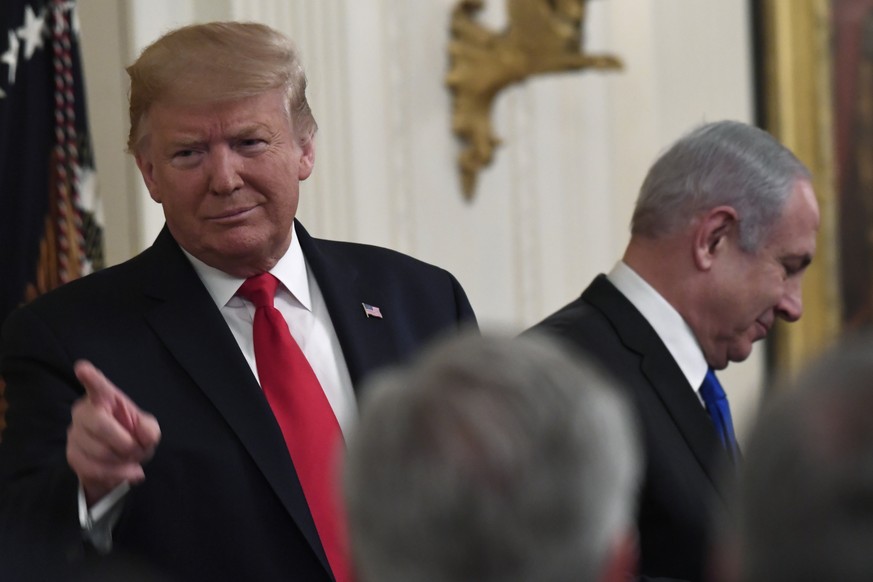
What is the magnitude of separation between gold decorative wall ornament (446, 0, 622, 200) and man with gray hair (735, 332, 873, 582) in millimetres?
4439

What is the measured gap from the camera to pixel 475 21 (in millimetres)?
5375

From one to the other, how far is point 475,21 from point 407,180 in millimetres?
657

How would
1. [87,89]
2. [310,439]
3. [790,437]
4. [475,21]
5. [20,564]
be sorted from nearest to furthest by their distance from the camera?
1. [790,437]
2. [20,564]
3. [310,439]
4. [87,89]
5. [475,21]

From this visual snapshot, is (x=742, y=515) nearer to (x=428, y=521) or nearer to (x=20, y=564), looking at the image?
(x=428, y=521)

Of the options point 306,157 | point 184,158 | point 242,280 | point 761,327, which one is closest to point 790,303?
point 761,327

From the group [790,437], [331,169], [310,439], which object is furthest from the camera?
[331,169]

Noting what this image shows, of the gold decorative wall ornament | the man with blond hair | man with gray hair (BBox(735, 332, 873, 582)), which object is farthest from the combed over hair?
the gold decorative wall ornament

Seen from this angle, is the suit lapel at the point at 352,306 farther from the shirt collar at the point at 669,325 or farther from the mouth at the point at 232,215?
the shirt collar at the point at 669,325

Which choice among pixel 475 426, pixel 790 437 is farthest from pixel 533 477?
pixel 790 437

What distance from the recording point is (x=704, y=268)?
10.2 feet

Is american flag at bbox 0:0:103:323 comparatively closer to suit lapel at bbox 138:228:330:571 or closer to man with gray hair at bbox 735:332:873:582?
suit lapel at bbox 138:228:330:571

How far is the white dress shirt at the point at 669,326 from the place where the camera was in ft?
10.1

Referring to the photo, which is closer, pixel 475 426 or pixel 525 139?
pixel 475 426

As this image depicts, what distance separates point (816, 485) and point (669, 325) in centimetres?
223
